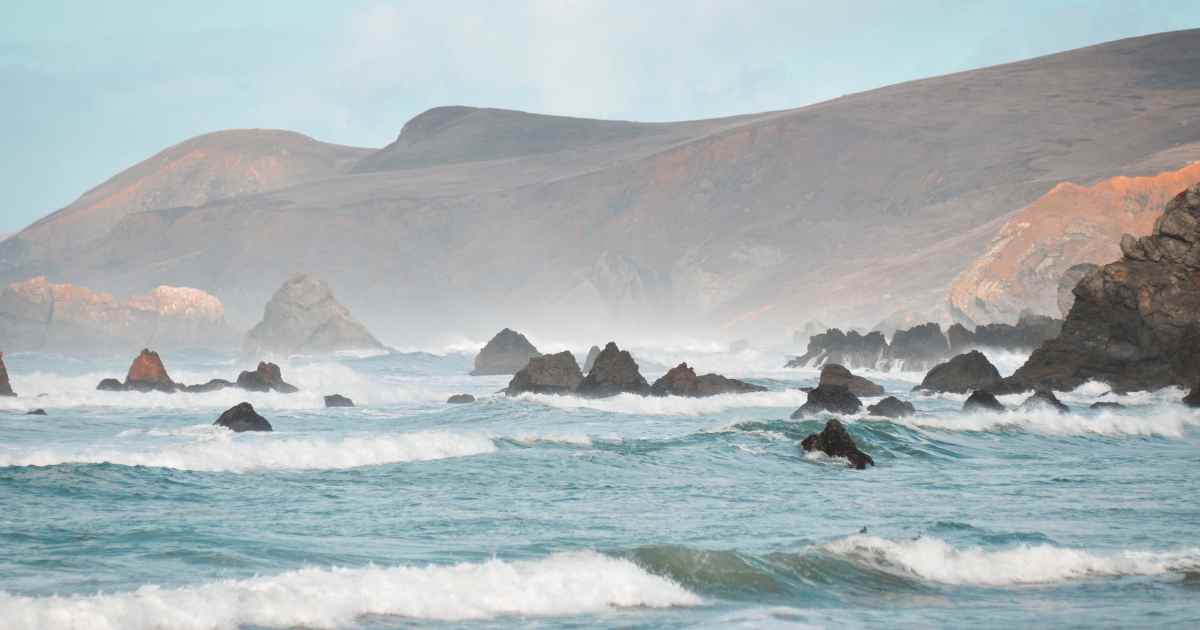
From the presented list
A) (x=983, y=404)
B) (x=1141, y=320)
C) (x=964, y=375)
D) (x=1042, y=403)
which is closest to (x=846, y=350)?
(x=964, y=375)

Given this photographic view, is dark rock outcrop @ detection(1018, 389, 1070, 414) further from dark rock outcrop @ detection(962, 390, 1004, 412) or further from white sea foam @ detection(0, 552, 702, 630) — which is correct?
white sea foam @ detection(0, 552, 702, 630)

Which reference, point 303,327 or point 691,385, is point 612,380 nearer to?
point 691,385

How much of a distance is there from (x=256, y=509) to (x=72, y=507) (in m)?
2.28

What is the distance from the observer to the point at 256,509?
59.9 feet

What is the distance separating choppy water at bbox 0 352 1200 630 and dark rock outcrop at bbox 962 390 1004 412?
221cm

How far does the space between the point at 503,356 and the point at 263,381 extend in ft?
77.9

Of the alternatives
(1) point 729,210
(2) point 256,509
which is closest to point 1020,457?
(2) point 256,509

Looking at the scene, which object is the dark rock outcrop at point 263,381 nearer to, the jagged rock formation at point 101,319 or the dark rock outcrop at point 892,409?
the dark rock outcrop at point 892,409

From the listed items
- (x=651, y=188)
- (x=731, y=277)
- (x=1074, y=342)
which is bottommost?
(x=1074, y=342)

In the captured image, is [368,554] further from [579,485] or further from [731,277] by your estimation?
[731,277]

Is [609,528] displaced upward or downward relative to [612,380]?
downward

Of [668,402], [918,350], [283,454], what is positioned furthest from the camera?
[918,350]

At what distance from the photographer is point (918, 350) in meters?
65.7

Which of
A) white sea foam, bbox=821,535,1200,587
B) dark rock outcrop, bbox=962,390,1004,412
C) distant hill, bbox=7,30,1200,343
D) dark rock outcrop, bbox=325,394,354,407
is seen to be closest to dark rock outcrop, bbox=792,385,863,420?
dark rock outcrop, bbox=962,390,1004,412
